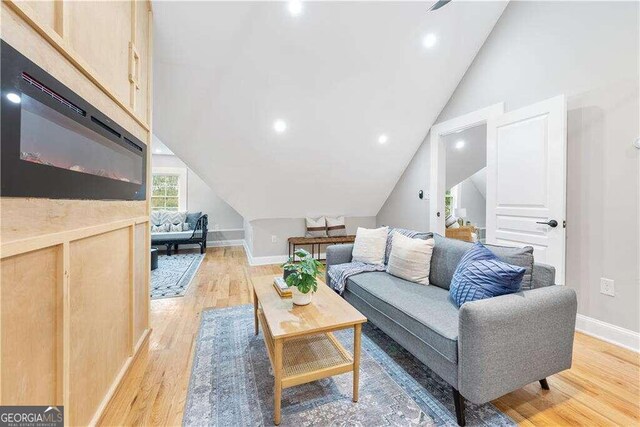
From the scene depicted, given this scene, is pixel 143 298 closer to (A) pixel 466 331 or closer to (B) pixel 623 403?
(A) pixel 466 331

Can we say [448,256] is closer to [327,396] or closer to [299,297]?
[299,297]

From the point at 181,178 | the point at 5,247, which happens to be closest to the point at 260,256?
the point at 181,178

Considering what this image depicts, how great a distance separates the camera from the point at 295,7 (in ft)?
7.89

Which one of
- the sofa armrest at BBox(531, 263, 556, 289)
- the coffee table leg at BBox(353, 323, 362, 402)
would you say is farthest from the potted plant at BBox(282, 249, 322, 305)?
the sofa armrest at BBox(531, 263, 556, 289)

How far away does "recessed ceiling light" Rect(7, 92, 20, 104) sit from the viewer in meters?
0.76

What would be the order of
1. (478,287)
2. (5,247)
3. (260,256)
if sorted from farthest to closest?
(260,256) → (478,287) → (5,247)

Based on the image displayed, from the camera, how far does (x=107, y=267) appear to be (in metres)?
1.45

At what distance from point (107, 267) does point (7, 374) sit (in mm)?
756

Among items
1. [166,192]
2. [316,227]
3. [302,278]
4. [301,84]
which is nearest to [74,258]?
[302,278]

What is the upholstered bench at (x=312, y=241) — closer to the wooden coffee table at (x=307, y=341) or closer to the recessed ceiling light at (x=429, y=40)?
the wooden coffee table at (x=307, y=341)

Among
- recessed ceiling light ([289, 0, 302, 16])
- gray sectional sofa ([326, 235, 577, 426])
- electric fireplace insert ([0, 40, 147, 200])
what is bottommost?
gray sectional sofa ([326, 235, 577, 426])

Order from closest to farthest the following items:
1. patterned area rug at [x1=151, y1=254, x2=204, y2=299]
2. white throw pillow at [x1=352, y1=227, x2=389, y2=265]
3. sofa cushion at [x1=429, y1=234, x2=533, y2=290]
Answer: sofa cushion at [x1=429, y1=234, x2=533, y2=290] → white throw pillow at [x1=352, y1=227, x2=389, y2=265] → patterned area rug at [x1=151, y1=254, x2=204, y2=299]

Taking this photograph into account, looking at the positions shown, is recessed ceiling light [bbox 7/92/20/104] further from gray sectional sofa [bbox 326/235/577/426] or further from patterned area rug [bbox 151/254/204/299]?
patterned area rug [bbox 151/254/204/299]

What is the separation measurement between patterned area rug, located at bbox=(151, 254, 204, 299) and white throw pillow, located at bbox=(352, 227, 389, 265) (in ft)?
7.22
